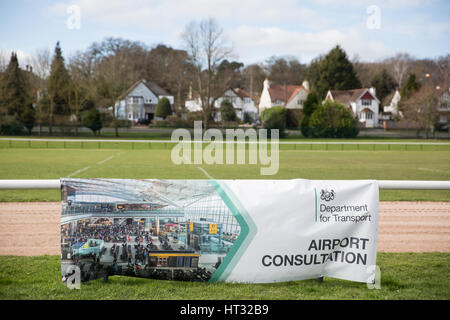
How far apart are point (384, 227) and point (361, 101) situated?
69.8 m

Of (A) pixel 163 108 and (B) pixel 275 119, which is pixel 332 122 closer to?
(B) pixel 275 119

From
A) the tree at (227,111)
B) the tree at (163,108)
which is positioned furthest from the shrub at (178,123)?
the tree at (163,108)

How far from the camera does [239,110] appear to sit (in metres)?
77.1

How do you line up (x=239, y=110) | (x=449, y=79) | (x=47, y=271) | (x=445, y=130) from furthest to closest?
(x=239, y=110), (x=445, y=130), (x=449, y=79), (x=47, y=271)

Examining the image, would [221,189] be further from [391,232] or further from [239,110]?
[239,110]

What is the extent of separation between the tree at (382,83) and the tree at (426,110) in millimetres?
29953

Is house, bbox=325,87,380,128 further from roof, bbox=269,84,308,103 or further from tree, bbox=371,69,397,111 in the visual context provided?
tree, bbox=371,69,397,111

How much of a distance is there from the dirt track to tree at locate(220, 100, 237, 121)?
165ft

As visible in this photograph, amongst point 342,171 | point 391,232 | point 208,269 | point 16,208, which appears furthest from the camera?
point 342,171

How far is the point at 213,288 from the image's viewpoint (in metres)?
4.11

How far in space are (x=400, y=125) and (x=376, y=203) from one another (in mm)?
62426

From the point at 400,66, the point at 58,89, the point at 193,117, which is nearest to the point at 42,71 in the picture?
the point at 58,89

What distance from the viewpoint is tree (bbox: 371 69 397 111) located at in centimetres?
8319
